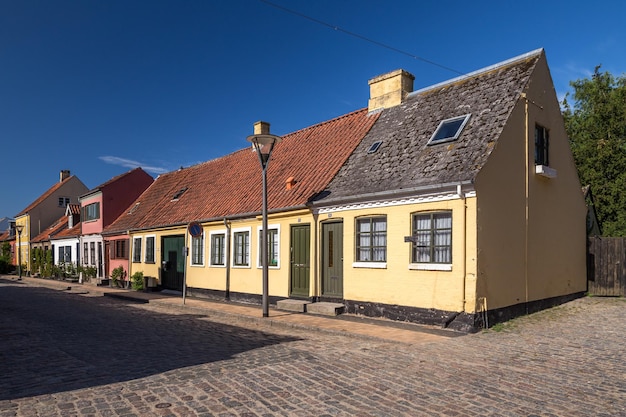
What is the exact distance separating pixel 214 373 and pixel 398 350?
11.0 ft

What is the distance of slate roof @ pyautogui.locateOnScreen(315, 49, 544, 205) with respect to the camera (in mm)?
11000

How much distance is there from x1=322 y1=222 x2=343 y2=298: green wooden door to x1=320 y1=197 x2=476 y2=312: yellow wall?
0.35m

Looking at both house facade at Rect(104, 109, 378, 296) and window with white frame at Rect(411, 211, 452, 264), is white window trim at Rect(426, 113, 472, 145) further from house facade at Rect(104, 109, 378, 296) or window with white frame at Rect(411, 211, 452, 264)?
house facade at Rect(104, 109, 378, 296)

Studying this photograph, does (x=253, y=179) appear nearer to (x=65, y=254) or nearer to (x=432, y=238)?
(x=432, y=238)

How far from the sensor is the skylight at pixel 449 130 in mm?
11893

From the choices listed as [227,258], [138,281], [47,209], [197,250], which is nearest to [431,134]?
[227,258]

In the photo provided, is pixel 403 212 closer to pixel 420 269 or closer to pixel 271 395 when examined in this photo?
pixel 420 269

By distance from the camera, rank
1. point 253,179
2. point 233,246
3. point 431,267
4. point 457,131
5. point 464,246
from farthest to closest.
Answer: point 253,179 < point 233,246 < point 457,131 < point 431,267 < point 464,246

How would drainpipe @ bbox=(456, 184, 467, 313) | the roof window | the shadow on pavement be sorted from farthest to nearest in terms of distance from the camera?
the roof window → drainpipe @ bbox=(456, 184, 467, 313) → the shadow on pavement

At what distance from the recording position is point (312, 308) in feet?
43.1

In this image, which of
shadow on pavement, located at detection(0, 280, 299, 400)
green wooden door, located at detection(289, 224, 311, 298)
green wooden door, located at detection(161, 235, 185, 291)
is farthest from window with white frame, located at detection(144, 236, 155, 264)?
green wooden door, located at detection(289, 224, 311, 298)

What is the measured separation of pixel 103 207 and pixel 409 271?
2317 centimetres

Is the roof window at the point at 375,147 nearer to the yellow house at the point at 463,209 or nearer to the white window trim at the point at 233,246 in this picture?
the yellow house at the point at 463,209

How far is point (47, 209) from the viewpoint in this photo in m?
44.2
